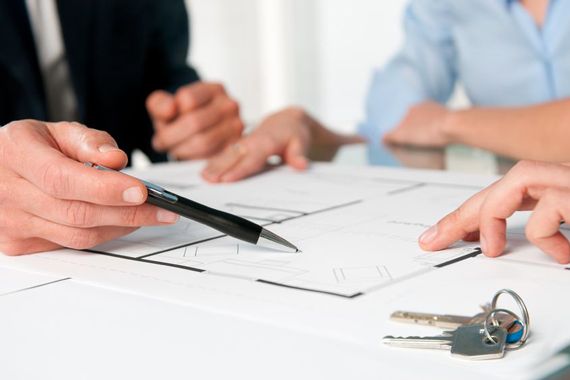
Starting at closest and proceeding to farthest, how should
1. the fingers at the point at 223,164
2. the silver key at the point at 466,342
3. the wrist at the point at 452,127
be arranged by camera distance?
1. the silver key at the point at 466,342
2. the fingers at the point at 223,164
3. the wrist at the point at 452,127

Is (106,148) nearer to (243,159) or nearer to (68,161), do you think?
(68,161)

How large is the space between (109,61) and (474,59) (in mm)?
741

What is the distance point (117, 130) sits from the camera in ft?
4.94

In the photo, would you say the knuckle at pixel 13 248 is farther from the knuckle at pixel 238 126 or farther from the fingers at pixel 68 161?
the knuckle at pixel 238 126

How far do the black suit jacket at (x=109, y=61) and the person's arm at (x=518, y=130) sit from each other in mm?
569

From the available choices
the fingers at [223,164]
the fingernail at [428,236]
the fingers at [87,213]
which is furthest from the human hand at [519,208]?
the fingers at [223,164]

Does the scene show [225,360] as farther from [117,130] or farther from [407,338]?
[117,130]

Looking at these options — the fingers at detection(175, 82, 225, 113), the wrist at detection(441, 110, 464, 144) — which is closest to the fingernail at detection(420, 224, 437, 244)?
the wrist at detection(441, 110, 464, 144)

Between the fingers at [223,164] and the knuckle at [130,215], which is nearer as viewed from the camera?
the knuckle at [130,215]

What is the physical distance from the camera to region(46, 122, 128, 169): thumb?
62 cm

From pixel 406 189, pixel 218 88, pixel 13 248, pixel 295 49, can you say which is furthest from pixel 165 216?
pixel 295 49

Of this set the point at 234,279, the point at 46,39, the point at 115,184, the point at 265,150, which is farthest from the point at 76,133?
the point at 46,39

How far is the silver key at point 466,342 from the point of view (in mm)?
391

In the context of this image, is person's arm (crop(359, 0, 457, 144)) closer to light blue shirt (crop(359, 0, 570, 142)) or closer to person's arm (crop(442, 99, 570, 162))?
light blue shirt (crop(359, 0, 570, 142))
